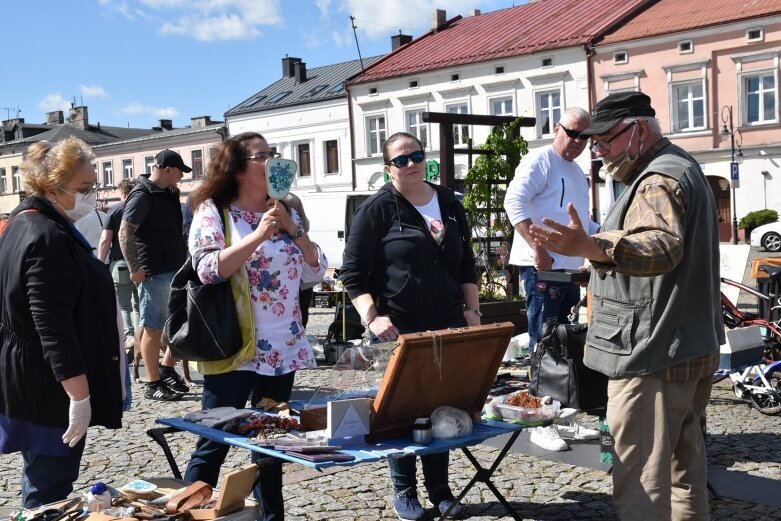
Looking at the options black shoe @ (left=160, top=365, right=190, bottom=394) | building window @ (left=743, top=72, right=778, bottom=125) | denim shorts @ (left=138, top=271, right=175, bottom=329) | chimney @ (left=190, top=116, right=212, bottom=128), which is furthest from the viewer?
chimney @ (left=190, top=116, right=212, bottom=128)

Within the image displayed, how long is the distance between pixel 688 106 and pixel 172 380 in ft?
96.4

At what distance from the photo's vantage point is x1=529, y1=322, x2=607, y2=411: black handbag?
15.2 feet

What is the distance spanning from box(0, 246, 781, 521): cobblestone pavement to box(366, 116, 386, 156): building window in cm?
3725

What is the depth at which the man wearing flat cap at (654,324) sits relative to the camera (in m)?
3.36

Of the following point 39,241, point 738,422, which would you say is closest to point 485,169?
point 738,422

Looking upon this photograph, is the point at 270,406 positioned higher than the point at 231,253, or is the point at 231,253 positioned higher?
the point at 231,253

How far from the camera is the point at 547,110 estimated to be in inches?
1483

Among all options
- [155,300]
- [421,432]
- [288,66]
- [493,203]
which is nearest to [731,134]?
[493,203]

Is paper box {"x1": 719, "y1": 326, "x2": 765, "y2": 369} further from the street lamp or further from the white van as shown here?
the street lamp

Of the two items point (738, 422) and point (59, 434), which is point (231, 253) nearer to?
point (59, 434)

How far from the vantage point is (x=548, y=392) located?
15.4ft

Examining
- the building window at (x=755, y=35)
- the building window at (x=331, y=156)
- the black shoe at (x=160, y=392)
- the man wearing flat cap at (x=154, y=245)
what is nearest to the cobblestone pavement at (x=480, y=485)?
the black shoe at (x=160, y=392)

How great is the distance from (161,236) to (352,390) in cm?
→ 430

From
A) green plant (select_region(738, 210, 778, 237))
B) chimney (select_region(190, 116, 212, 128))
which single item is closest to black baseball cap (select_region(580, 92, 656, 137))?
green plant (select_region(738, 210, 778, 237))
